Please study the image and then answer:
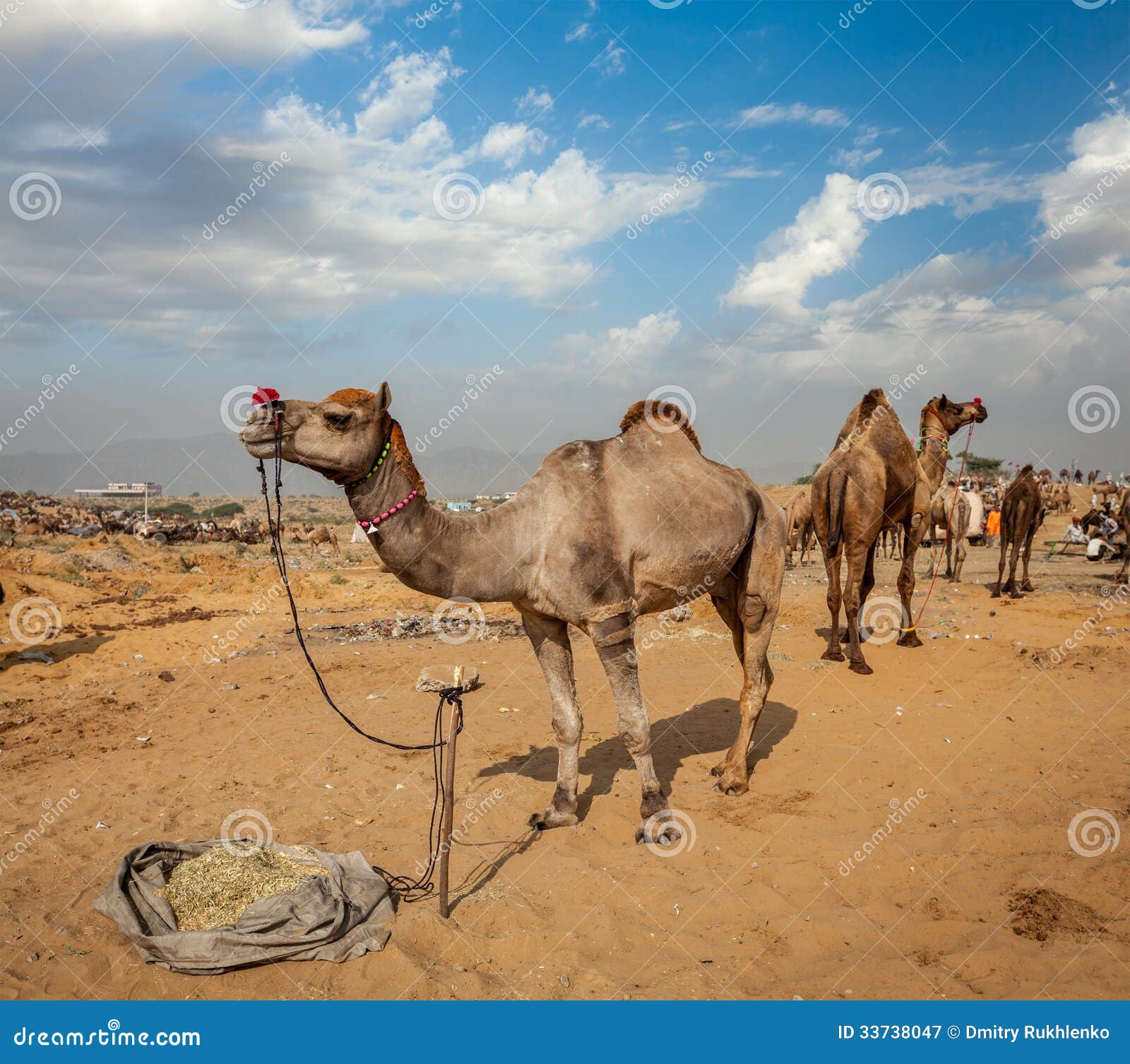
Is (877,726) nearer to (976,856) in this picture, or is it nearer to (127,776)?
(976,856)

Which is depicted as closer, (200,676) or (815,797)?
(815,797)

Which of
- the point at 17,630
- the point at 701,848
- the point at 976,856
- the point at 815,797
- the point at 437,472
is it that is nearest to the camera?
the point at 976,856

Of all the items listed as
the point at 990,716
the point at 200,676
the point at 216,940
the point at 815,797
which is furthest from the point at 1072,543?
the point at 216,940

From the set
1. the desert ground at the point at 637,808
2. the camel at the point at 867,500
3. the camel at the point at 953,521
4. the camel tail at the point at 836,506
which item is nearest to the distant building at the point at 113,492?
the camel at the point at 953,521

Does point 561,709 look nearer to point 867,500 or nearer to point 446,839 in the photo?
point 446,839

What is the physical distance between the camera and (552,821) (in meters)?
6.20

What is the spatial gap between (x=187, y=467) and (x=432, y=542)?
17583cm

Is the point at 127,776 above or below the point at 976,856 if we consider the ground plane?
above

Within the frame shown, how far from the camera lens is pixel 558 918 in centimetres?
497

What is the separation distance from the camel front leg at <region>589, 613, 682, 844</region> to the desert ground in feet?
0.74

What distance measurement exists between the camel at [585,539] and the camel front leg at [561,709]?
1cm

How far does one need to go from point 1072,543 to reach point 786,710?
72.2 feet

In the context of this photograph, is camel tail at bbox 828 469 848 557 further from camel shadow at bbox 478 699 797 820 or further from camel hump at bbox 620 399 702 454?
camel hump at bbox 620 399 702 454

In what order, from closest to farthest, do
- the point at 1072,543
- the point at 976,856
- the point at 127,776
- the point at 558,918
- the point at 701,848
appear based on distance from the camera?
1. the point at 558,918
2. the point at 976,856
3. the point at 701,848
4. the point at 127,776
5. the point at 1072,543
